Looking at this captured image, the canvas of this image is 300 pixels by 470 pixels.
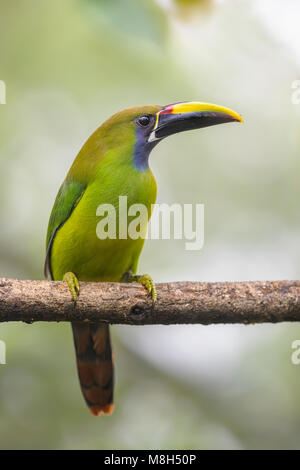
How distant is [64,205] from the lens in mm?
4195

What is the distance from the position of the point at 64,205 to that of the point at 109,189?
39 cm

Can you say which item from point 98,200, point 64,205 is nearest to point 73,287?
point 98,200

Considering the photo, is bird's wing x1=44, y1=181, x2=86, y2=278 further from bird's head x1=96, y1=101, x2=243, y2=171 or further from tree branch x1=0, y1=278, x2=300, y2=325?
tree branch x1=0, y1=278, x2=300, y2=325

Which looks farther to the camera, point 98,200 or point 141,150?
point 141,150

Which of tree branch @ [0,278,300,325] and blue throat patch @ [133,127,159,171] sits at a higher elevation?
blue throat patch @ [133,127,159,171]

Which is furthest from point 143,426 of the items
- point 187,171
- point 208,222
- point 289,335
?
point 187,171

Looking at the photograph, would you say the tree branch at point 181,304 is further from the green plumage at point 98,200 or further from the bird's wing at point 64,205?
the bird's wing at point 64,205

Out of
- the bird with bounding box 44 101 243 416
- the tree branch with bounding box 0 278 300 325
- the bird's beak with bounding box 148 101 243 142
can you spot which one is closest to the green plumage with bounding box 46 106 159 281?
the bird with bounding box 44 101 243 416

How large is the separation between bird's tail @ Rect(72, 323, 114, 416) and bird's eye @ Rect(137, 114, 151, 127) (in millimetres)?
1529

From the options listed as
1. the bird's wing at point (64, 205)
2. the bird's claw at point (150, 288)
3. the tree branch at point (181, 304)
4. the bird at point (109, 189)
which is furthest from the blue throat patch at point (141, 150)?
the tree branch at point (181, 304)

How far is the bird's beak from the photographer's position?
4137mm

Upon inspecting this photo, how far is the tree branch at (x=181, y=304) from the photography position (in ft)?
11.2

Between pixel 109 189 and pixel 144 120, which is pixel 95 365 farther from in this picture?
pixel 144 120

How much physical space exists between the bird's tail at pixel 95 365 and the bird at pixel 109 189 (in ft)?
0.04
